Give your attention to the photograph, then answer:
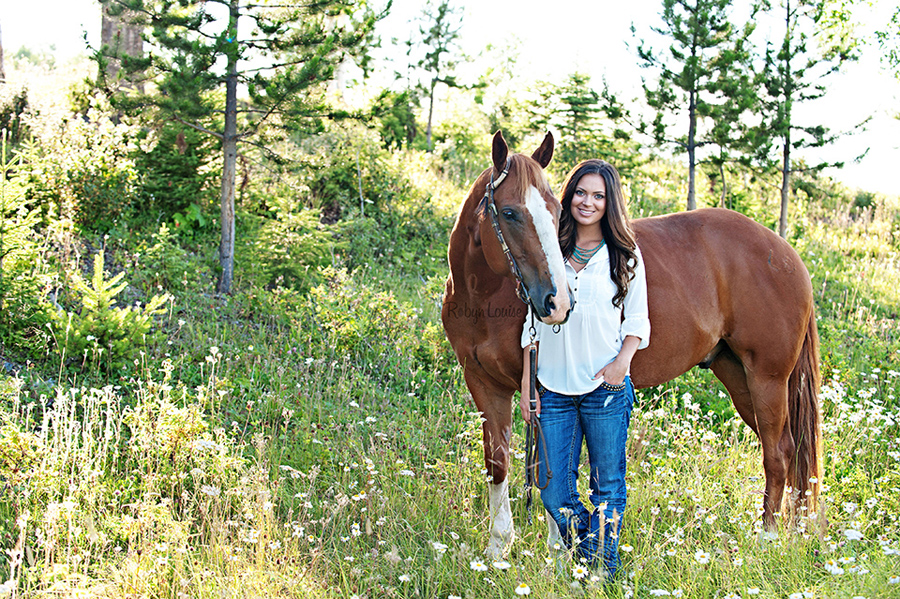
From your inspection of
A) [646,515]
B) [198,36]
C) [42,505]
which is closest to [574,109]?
[198,36]

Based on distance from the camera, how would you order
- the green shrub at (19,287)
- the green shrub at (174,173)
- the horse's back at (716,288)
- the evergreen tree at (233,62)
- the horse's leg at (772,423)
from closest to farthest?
the horse's back at (716,288) → the horse's leg at (772,423) → the green shrub at (19,287) → the evergreen tree at (233,62) → the green shrub at (174,173)

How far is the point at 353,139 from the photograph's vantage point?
416 inches

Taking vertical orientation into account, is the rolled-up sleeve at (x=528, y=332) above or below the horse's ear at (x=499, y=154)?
below

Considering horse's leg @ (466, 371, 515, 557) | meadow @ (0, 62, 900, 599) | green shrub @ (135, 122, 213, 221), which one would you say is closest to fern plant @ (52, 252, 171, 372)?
meadow @ (0, 62, 900, 599)

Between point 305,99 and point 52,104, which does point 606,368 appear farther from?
point 52,104

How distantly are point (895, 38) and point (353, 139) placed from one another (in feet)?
34.4

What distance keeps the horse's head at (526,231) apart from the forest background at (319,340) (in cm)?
110

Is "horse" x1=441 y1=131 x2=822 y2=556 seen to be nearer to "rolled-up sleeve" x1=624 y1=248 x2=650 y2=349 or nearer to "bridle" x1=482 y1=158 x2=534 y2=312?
"bridle" x1=482 y1=158 x2=534 y2=312

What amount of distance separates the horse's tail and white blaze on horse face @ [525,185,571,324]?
2258mm

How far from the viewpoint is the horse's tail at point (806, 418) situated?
397 centimetres

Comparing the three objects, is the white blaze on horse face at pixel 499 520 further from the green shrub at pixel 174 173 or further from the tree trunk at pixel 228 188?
the green shrub at pixel 174 173

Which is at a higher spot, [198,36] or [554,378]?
[198,36]

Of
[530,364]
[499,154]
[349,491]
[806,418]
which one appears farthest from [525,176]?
[806,418]

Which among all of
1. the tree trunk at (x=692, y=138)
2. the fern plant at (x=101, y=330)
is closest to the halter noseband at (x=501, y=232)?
the fern plant at (x=101, y=330)
